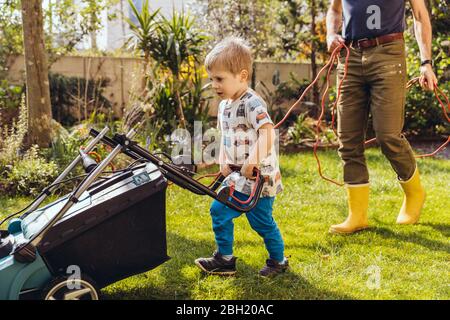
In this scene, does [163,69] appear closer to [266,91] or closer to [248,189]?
[266,91]

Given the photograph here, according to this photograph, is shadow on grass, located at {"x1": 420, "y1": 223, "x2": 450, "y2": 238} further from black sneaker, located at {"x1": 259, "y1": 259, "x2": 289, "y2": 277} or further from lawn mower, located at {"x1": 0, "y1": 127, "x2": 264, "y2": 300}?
lawn mower, located at {"x1": 0, "y1": 127, "x2": 264, "y2": 300}

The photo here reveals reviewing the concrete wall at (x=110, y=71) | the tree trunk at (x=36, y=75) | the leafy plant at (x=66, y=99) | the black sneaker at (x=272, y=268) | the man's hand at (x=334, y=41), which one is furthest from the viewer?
the concrete wall at (x=110, y=71)

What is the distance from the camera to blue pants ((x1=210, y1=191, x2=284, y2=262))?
2611mm

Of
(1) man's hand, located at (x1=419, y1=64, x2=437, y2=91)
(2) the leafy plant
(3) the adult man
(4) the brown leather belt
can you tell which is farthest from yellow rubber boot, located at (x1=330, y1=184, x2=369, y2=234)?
(2) the leafy plant

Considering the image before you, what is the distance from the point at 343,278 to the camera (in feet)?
8.93

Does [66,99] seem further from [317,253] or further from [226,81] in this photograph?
[226,81]

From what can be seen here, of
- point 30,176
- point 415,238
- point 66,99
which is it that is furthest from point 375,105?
point 66,99

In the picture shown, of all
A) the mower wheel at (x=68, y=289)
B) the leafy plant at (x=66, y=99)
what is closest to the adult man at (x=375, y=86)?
the mower wheel at (x=68, y=289)

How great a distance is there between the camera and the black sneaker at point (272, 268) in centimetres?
273

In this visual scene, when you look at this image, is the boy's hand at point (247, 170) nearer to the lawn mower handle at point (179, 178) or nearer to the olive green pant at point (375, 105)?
the lawn mower handle at point (179, 178)

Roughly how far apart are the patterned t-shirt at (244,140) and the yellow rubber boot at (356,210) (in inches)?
38.0

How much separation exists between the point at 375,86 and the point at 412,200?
765mm
